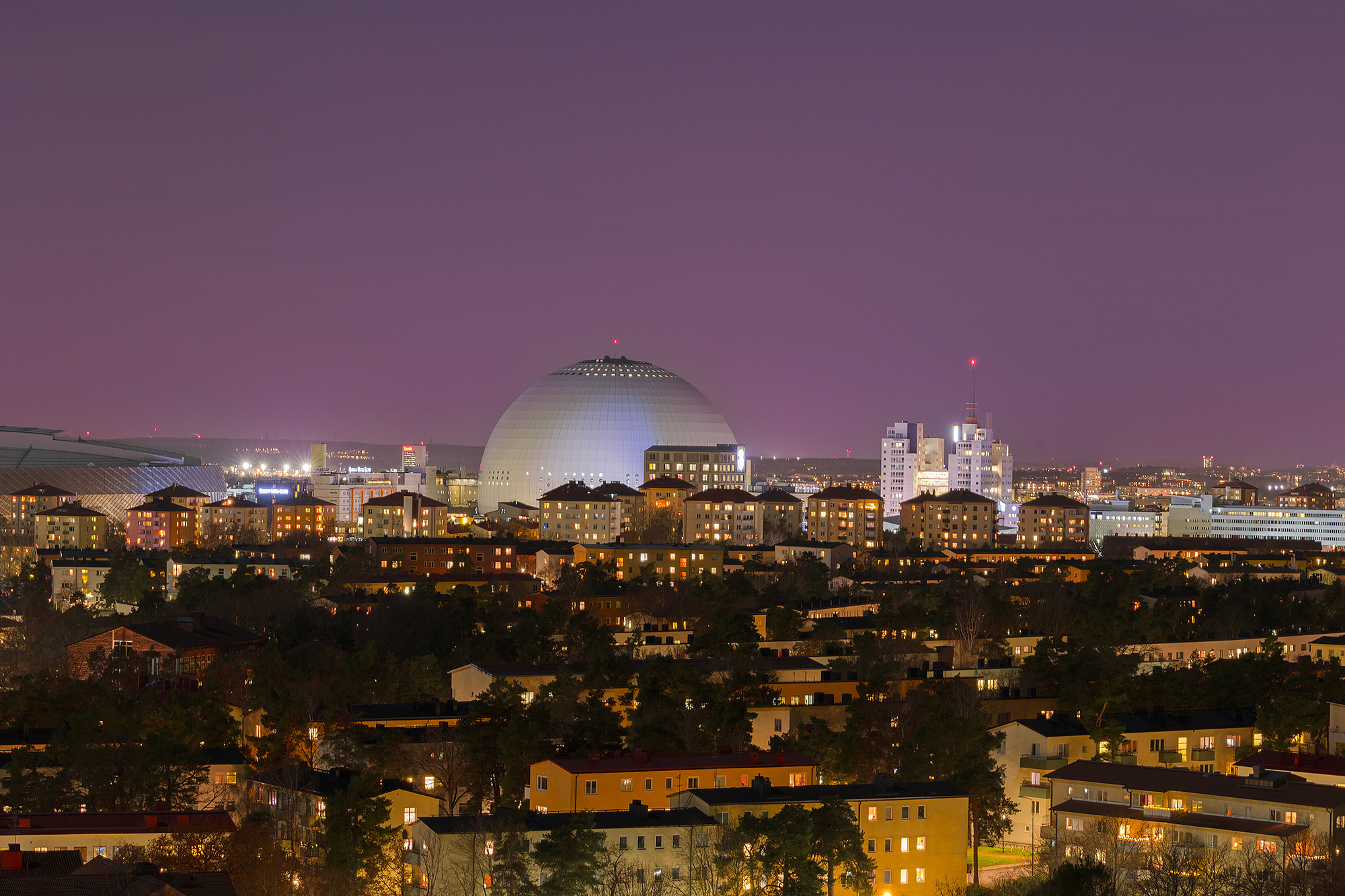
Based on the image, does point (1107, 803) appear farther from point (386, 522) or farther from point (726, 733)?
point (386, 522)

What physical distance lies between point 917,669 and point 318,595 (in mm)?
20011

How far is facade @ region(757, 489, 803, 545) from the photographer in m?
73.2

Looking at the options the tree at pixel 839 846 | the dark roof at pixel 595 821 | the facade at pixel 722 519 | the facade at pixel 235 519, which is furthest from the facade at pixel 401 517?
the tree at pixel 839 846

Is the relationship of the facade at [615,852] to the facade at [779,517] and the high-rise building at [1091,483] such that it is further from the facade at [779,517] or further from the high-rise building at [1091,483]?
the high-rise building at [1091,483]

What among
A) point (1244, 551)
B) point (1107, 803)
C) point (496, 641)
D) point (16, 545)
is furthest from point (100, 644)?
point (1244, 551)

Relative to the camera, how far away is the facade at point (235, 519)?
75625mm

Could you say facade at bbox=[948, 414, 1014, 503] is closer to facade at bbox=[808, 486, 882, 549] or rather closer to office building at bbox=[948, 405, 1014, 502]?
office building at bbox=[948, 405, 1014, 502]

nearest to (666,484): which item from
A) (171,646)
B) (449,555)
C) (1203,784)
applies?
(449,555)

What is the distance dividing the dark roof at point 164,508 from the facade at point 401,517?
6.91 meters

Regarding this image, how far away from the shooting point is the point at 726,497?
73.8 m

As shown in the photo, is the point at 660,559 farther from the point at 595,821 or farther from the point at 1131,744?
the point at 595,821

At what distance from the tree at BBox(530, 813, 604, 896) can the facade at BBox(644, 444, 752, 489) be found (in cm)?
6307

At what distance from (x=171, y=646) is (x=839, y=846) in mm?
20662

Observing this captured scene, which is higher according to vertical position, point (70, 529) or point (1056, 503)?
point (1056, 503)
